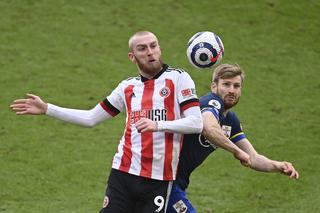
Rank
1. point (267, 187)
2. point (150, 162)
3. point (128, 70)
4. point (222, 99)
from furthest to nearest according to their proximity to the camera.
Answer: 1. point (128, 70)
2. point (267, 187)
3. point (222, 99)
4. point (150, 162)

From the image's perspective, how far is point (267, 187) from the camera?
12594 mm

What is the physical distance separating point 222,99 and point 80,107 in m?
8.31

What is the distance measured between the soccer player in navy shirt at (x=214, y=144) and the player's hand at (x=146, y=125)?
85 centimetres

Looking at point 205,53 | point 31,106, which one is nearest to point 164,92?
point 205,53

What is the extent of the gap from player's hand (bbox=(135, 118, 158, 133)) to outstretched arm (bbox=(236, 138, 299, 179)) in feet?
5.03

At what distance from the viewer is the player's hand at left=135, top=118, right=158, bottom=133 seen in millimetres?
6929

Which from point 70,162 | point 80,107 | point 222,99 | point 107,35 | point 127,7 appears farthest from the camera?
point 127,7

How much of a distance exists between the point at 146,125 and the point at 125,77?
10.9 metres

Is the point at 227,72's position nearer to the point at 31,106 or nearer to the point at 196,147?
the point at 196,147

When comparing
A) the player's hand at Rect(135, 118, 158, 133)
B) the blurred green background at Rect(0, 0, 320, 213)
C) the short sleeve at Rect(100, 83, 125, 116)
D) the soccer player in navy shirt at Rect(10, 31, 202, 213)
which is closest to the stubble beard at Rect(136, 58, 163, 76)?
the soccer player in navy shirt at Rect(10, 31, 202, 213)

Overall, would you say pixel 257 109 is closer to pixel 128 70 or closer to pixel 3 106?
pixel 128 70

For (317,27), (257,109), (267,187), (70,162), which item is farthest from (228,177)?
(317,27)

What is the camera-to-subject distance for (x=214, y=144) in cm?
767

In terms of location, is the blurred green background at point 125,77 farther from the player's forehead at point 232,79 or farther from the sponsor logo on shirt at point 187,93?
the sponsor logo on shirt at point 187,93
